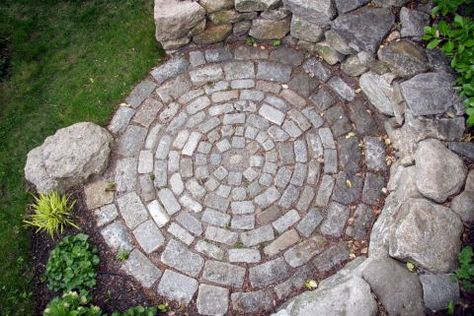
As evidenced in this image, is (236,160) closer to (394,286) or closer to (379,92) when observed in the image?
(379,92)

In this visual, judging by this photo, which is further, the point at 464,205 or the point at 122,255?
the point at 122,255

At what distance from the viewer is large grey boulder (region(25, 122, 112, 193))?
5.38 meters

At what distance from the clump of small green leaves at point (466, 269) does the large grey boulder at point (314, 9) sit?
3328 mm

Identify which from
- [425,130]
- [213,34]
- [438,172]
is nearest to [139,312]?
[438,172]

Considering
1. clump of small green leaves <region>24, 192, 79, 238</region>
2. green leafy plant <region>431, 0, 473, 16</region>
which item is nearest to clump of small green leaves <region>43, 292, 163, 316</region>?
clump of small green leaves <region>24, 192, 79, 238</region>

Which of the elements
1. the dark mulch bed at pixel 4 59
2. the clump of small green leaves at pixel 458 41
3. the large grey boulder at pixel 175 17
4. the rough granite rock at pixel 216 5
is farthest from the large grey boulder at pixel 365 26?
the dark mulch bed at pixel 4 59

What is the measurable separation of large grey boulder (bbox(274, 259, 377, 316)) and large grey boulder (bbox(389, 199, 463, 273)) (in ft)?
1.56

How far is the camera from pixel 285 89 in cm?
610

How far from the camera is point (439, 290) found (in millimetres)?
4156

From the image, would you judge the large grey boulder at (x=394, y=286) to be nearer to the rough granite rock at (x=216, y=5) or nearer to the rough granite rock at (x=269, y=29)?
the rough granite rock at (x=269, y=29)

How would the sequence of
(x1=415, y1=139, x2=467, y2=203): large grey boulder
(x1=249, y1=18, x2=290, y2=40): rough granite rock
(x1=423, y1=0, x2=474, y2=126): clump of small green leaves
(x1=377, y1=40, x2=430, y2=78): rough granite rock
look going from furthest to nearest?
(x1=249, y1=18, x2=290, y2=40): rough granite rock, (x1=377, y1=40, x2=430, y2=78): rough granite rock, (x1=423, y1=0, x2=474, y2=126): clump of small green leaves, (x1=415, y1=139, x2=467, y2=203): large grey boulder

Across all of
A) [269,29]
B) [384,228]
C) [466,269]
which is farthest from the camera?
[269,29]

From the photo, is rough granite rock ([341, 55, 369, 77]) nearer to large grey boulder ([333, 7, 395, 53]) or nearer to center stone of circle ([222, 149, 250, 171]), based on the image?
large grey boulder ([333, 7, 395, 53])

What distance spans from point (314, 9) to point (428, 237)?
128 inches
